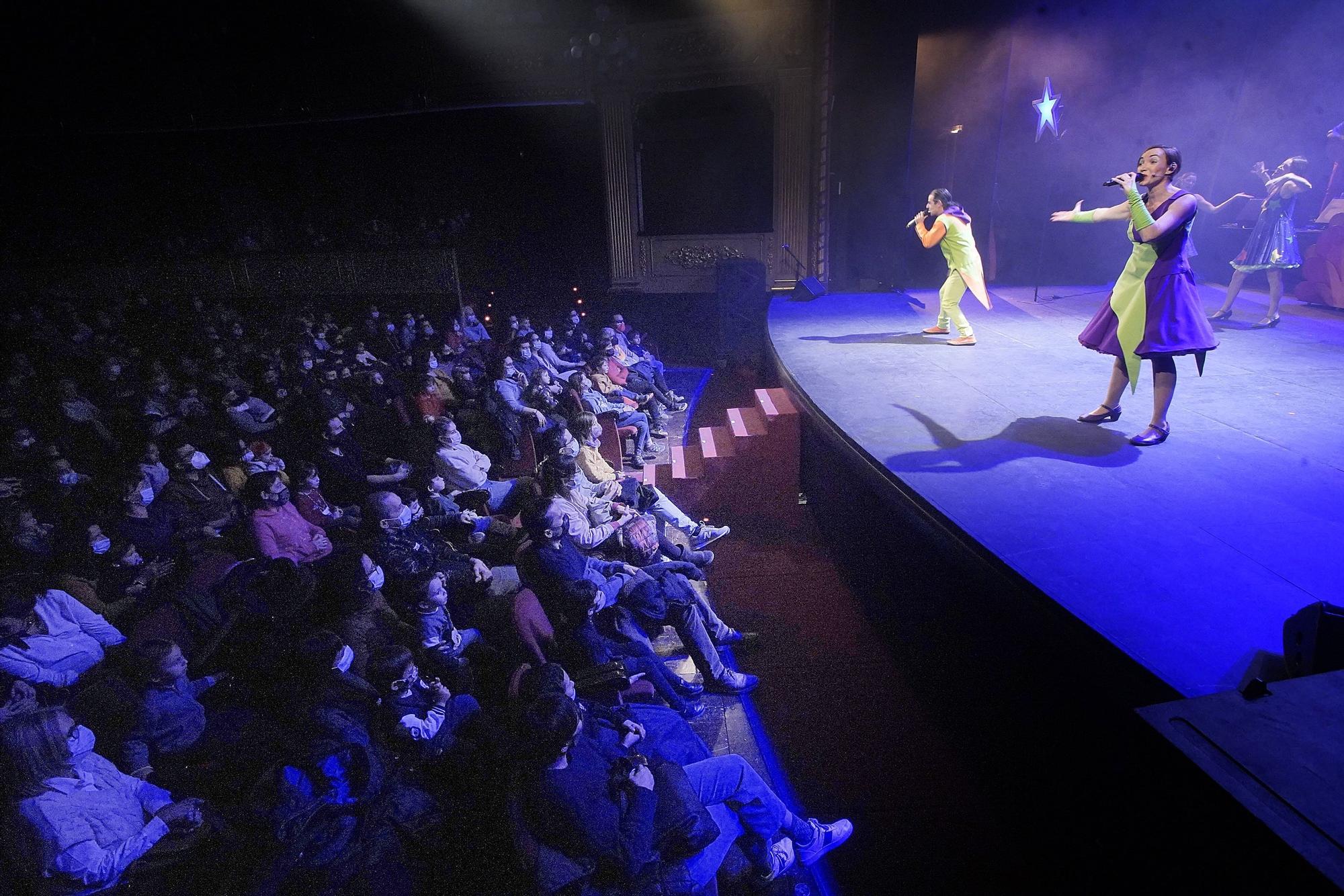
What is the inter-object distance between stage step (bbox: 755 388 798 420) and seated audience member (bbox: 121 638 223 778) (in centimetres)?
357

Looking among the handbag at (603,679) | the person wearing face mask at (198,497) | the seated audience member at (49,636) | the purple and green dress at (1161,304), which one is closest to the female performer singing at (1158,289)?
the purple and green dress at (1161,304)

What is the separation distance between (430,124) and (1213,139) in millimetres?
10760

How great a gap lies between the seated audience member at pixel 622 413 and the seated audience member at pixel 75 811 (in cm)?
394

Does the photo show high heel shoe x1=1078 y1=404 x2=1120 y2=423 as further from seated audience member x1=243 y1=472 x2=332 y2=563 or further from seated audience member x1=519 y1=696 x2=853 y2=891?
seated audience member x1=243 y1=472 x2=332 y2=563

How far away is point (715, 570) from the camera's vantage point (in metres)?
4.39

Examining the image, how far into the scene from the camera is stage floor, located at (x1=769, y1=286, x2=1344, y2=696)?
1943 millimetres

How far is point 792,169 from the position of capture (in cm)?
943

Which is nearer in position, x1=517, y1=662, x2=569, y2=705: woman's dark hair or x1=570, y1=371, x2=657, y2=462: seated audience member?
x1=517, y1=662, x2=569, y2=705: woman's dark hair

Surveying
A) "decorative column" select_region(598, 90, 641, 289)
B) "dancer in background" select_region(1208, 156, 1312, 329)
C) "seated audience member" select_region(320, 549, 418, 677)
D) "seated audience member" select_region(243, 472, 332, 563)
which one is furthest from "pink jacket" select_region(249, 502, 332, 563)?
"decorative column" select_region(598, 90, 641, 289)

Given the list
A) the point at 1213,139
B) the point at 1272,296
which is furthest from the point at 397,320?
the point at 1213,139

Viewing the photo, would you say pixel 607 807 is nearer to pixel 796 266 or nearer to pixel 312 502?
pixel 312 502

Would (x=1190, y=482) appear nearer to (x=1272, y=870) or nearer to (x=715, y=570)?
(x=1272, y=870)

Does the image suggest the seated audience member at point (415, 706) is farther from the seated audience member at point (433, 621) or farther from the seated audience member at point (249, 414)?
the seated audience member at point (249, 414)

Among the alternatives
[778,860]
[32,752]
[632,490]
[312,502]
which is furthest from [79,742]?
[632,490]
